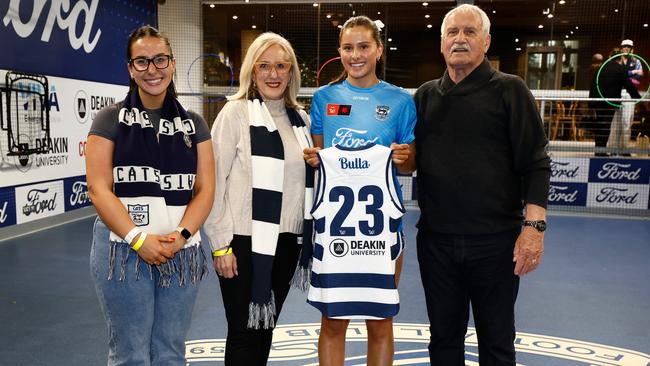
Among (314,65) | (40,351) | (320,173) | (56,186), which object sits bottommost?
(40,351)

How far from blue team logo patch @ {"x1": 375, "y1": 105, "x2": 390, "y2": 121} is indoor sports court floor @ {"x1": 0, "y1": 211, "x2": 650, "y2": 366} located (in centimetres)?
151

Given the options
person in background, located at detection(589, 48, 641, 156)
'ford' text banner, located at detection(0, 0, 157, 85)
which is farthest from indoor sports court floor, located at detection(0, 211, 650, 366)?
person in background, located at detection(589, 48, 641, 156)

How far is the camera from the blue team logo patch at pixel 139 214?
1.90 meters

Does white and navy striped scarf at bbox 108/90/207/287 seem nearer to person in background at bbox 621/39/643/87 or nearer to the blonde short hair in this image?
the blonde short hair

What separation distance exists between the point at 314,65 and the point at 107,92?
474 centimetres

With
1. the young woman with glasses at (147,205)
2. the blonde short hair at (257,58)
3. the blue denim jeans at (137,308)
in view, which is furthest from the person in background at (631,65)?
the blue denim jeans at (137,308)

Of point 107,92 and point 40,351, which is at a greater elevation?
point 107,92

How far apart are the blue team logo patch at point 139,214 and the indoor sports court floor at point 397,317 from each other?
145 cm

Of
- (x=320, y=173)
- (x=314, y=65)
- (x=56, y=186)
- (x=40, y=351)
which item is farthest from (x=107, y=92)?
(x=320, y=173)

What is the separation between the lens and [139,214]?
6.25 feet

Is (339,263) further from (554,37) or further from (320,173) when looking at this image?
(554,37)

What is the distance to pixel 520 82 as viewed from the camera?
7.09 feet

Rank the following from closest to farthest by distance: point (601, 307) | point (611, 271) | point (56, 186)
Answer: point (601, 307) < point (611, 271) < point (56, 186)

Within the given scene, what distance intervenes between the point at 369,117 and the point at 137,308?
1133mm
